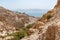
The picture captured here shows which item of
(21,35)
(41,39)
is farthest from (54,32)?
(21,35)

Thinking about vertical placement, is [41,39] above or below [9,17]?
above

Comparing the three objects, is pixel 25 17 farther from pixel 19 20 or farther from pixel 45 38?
pixel 45 38

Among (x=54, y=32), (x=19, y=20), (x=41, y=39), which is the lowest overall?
(x=19, y=20)

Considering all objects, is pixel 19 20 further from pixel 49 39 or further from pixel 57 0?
pixel 49 39

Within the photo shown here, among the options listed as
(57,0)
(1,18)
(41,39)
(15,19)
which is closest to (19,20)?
(15,19)

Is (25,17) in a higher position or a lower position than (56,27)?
lower

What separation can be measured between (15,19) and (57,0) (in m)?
88.1

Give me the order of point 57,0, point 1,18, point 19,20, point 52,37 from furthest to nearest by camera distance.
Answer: point 19,20, point 1,18, point 57,0, point 52,37

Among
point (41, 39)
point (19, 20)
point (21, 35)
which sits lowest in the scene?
point (19, 20)

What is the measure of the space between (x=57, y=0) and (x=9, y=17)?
81.9 m

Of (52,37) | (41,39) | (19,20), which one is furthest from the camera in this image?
(19,20)

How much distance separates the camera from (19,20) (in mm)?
119375

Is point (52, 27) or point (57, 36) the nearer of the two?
point (57, 36)

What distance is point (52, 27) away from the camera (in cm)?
1152
